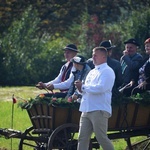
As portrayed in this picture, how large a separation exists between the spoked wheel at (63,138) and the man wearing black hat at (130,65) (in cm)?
134

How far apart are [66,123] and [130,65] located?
1696mm

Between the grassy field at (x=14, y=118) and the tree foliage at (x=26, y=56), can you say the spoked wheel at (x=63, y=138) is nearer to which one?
the grassy field at (x=14, y=118)

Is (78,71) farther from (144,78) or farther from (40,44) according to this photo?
(40,44)

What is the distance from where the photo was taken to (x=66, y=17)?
38969 millimetres

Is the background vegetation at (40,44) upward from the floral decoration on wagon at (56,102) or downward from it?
upward

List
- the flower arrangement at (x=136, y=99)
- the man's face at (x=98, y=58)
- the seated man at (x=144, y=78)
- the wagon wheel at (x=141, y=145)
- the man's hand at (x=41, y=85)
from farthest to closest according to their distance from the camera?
the wagon wheel at (x=141, y=145)
the man's hand at (x=41, y=85)
the seated man at (x=144, y=78)
the flower arrangement at (x=136, y=99)
the man's face at (x=98, y=58)

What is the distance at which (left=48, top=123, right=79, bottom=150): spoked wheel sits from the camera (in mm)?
10078

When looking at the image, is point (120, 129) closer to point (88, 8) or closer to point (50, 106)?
point (50, 106)

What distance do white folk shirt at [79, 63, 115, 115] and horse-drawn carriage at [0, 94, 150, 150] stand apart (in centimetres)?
66

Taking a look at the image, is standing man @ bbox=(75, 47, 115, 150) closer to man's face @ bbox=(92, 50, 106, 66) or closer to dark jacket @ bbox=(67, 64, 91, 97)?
man's face @ bbox=(92, 50, 106, 66)

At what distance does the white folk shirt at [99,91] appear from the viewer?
9469 millimetres

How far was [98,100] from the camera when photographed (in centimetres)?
955

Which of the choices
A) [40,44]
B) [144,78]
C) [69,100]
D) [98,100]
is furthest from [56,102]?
[40,44]

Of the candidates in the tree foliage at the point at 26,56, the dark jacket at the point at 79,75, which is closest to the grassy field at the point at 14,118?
the dark jacket at the point at 79,75
